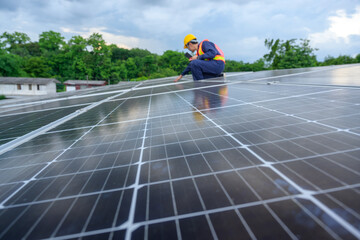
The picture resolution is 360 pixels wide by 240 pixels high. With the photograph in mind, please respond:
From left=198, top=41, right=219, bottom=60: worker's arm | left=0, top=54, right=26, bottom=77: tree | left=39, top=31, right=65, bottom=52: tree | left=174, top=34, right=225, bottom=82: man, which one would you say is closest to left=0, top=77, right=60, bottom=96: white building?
A: left=0, top=54, right=26, bottom=77: tree

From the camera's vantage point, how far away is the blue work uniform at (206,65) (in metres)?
10.1

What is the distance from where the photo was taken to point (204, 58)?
10.3m

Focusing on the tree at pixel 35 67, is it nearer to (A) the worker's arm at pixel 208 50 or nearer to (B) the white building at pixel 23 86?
(B) the white building at pixel 23 86

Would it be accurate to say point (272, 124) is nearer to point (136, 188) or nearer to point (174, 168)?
point (174, 168)

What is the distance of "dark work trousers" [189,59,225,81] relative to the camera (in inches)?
423

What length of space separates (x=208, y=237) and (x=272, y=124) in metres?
2.03

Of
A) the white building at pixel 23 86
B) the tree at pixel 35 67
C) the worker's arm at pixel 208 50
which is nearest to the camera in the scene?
the worker's arm at pixel 208 50

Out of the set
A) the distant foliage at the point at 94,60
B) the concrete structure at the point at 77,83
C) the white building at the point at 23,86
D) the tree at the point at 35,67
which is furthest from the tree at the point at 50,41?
the white building at the point at 23,86

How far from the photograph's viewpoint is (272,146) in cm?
196

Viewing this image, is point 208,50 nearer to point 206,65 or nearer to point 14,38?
point 206,65

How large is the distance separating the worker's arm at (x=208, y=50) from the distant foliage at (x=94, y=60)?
4025 centimetres

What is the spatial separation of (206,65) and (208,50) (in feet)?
3.49

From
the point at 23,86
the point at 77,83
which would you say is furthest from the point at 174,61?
the point at 23,86

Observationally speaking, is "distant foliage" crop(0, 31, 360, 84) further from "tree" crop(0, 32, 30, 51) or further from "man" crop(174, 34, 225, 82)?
"man" crop(174, 34, 225, 82)
